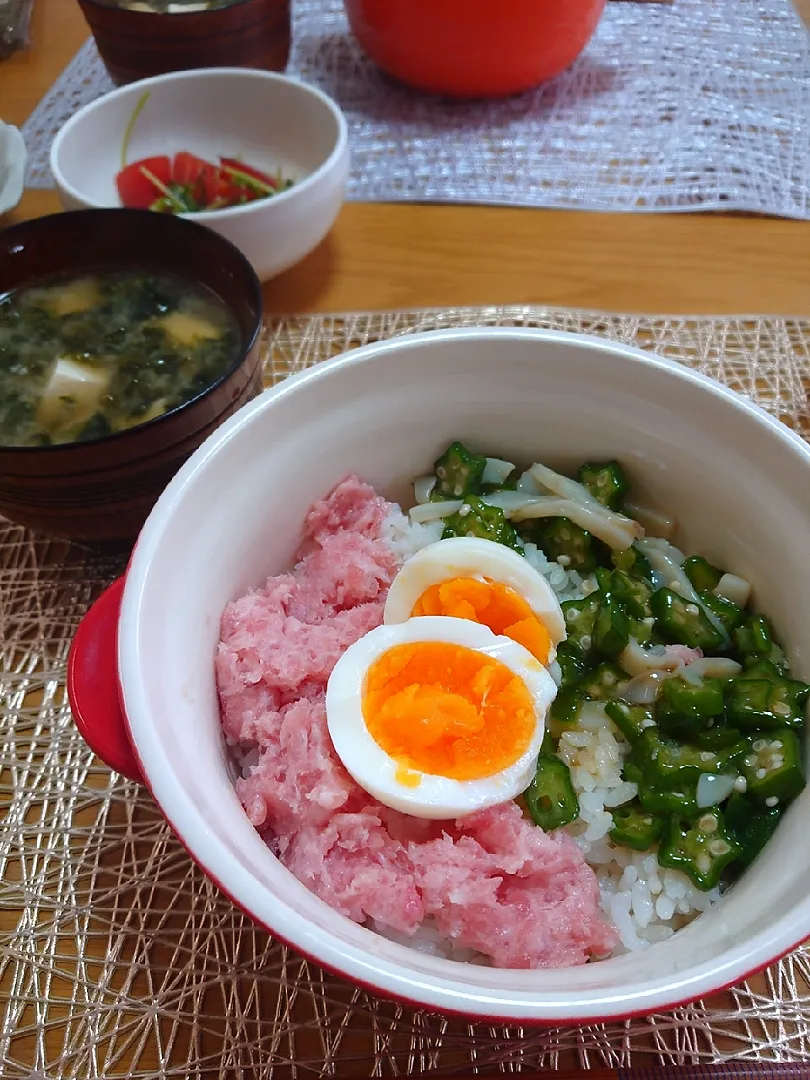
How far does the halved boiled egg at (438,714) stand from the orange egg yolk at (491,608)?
0.10 feet

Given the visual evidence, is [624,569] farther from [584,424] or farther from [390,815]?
[390,815]

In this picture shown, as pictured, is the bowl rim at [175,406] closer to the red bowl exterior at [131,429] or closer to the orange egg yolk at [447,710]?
the red bowl exterior at [131,429]

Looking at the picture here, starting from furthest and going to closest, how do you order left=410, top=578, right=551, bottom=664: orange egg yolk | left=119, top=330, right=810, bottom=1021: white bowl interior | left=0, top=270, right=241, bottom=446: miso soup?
left=0, top=270, right=241, bottom=446: miso soup, left=410, top=578, right=551, bottom=664: orange egg yolk, left=119, top=330, right=810, bottom=1021: white bowl interior

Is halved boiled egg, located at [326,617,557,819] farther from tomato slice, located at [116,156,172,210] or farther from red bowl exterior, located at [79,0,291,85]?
red bowl exterior, located at [79,0,291,85]

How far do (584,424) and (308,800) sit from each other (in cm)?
69

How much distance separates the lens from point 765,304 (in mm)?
1863

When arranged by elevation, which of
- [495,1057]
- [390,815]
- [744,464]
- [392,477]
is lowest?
[495,1057]

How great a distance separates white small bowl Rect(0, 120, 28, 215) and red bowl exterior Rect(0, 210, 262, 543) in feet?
1.52

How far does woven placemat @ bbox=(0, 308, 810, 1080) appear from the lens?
3.08 feet

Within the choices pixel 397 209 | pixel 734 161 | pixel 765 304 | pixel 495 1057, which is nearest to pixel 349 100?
pixel 397 209

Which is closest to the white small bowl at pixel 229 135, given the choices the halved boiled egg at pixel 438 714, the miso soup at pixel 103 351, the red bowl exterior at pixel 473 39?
the miso soup at pixel 103 351

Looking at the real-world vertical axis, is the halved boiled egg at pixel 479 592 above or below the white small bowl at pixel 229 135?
below

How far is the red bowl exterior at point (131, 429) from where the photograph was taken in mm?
1161

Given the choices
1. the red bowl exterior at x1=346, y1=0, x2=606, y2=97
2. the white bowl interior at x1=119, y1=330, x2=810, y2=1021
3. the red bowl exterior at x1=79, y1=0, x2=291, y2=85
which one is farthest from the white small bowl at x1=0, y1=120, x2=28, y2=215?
the white bowl interior at x1=119, y1=330, x2=810, y2=1021
